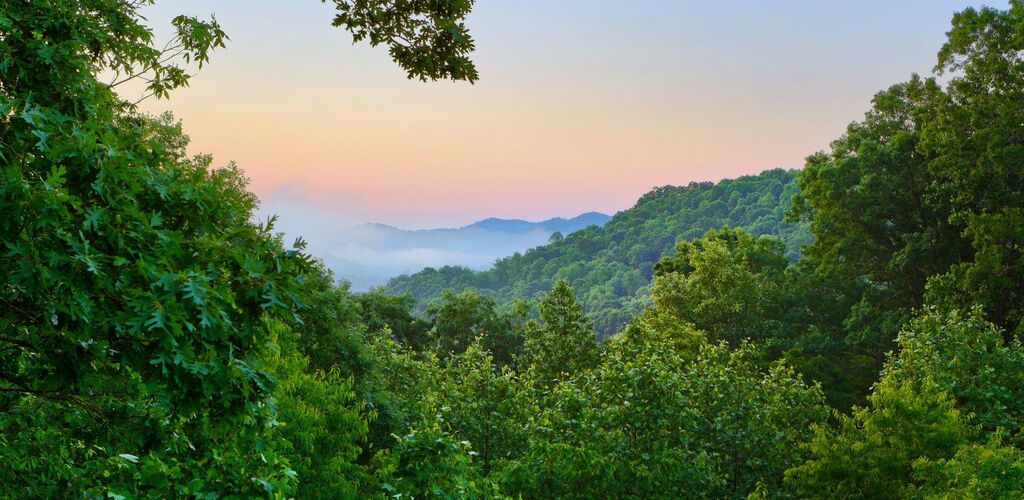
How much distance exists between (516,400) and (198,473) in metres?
11.4

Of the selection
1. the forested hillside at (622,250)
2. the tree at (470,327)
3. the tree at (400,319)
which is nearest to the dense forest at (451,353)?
the tree at (470,327)

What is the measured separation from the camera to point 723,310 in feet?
117

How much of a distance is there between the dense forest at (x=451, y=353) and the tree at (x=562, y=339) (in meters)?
0.13

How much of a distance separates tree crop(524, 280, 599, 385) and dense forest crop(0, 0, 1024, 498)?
13 cm

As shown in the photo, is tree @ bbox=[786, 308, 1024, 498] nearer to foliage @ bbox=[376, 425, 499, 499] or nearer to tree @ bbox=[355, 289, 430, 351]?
foliage @ bbox=[376, 425, 499, 499]

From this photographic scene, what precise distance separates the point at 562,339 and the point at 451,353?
30.9ft

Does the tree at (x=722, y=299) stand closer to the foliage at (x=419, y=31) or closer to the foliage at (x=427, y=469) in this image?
the foliage at (x=427, y=469)

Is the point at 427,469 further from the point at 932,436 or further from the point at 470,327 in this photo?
the point at 470,327

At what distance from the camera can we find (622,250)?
5133 inches

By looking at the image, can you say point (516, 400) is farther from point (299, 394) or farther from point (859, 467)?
point (859, 467)

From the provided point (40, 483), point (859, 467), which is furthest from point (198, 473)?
point (859, 467)

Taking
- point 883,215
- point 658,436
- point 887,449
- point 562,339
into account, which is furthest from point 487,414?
point 883,215

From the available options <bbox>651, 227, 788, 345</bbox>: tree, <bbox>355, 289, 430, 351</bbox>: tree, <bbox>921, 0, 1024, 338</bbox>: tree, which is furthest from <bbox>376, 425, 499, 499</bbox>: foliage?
<bbox>355, 289, 430, 351</bbox>: tree

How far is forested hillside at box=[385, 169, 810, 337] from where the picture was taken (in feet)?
358
